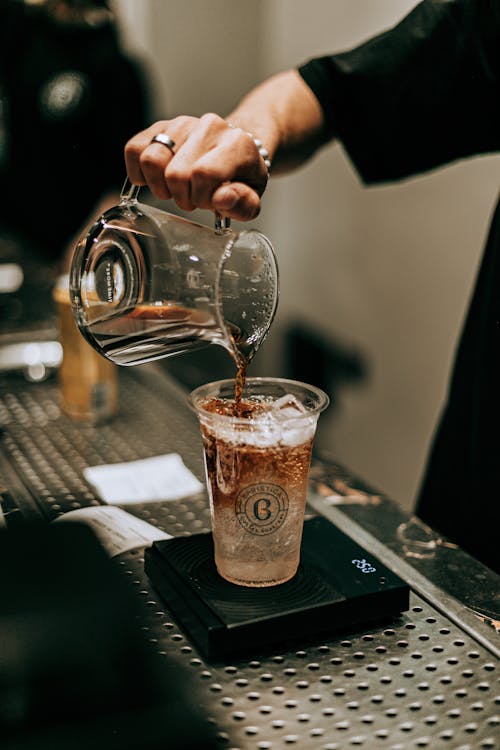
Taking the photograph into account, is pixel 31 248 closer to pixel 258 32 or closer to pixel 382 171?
pixel 258 32

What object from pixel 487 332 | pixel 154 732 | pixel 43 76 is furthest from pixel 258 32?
pixel 154 732

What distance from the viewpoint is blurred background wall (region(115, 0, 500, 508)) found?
8.73ft

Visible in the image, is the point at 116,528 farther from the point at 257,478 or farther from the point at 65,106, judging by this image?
the point at 65,106

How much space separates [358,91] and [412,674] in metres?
1.02

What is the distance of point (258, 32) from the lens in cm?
359

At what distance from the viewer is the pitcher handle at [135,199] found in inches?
41.4

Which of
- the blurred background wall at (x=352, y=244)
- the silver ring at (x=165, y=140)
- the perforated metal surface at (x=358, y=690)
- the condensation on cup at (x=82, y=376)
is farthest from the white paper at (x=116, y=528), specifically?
the blurred background wall at (x=352, y=244)

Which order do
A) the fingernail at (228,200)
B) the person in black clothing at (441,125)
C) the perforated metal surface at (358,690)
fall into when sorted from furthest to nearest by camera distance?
the person in black clothing at (441,125)
the fingernail at (228,200)
the perforated metal surface at (358,690)

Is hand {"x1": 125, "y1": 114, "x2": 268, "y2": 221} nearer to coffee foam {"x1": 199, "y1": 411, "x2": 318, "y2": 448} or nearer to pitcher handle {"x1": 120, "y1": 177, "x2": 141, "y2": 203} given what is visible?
pitcher handle {"x1": 120, "y1": 177, "x2": 141, "y2": 203}

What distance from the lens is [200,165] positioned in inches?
41.3

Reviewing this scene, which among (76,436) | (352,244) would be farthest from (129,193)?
(352,244)

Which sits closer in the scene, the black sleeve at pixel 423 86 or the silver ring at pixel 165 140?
→ the silver ring at pixel 165 140

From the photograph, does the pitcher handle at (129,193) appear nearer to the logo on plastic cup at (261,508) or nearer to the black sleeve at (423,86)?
the logo on plastic cup at (261,508)

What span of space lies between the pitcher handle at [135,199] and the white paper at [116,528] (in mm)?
408
